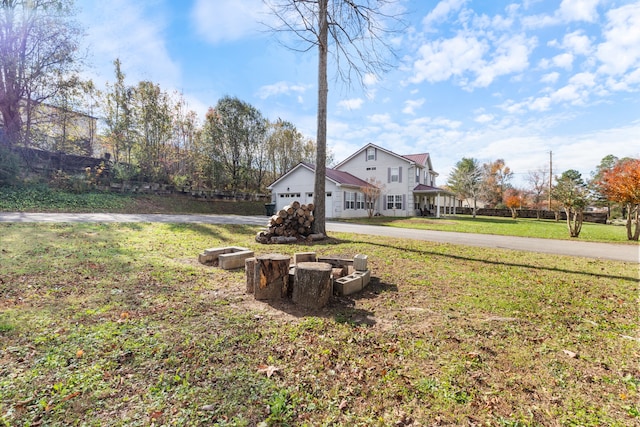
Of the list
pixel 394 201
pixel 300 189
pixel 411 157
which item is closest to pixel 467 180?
pixel 411 157

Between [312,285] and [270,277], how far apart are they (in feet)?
2.06

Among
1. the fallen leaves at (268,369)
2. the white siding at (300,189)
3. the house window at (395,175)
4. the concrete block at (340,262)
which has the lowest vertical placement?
the fallen leaves at (268,369)

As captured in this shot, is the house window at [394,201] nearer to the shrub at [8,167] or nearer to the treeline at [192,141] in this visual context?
the treeline at [192,141]

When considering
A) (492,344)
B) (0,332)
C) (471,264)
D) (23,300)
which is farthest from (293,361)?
(471,264)

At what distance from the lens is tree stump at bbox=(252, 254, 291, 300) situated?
3.76 m

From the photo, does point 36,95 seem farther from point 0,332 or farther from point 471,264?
point 471,264

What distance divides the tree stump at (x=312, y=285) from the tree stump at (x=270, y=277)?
0.82 ft

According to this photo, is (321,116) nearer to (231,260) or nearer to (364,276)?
(231,260)

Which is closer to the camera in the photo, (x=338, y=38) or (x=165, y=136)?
(x=338, y=38)

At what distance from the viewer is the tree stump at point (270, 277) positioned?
3760mm

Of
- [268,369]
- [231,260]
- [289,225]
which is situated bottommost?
[268,369]

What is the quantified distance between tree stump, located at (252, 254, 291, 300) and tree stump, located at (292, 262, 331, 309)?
248mm

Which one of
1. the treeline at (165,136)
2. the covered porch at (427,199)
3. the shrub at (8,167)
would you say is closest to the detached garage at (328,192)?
the covered porch at (427,199)

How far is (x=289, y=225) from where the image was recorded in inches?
360
